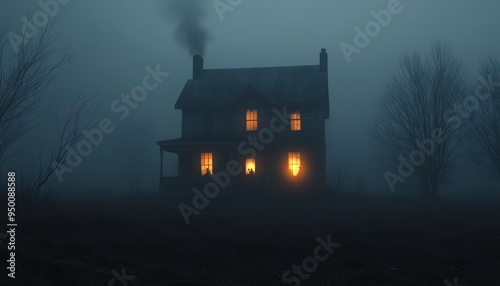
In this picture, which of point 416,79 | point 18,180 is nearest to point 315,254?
point 18,180

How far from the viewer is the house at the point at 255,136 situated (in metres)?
25.0

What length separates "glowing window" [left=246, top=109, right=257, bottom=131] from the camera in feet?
86.8

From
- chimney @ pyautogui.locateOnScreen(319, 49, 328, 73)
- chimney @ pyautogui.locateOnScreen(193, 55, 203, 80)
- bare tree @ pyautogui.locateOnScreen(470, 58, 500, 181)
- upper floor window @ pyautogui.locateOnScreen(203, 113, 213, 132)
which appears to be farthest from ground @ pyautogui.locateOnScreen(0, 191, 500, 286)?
chimney @ pyautogui.locateOnScreen(193, 55, 203, 80)

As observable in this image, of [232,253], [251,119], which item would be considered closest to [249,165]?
[251,119]

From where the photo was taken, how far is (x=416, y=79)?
78.9ft

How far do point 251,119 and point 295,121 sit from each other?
307 centimetres

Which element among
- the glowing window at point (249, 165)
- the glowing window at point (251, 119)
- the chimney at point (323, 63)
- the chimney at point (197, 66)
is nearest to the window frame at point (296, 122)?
the glowing window at point (251, 119)

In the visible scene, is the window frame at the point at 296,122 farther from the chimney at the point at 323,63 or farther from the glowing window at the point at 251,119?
the chimney at the point at 323,63

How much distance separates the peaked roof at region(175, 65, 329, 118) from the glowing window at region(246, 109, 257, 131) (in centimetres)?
135

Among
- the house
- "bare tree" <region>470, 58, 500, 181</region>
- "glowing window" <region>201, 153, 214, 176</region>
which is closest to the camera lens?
"bare tree" <region>470, 58, 500, 181</region>

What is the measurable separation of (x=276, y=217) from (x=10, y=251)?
10463 millimetres

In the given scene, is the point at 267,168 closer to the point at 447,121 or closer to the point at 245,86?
the point at 245,86

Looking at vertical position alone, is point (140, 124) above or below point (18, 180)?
above

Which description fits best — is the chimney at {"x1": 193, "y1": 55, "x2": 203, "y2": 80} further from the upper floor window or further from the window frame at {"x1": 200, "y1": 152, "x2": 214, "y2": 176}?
the window frame at {"x1": 200, "y1": 152, "x2": 214, "y2": 176}
